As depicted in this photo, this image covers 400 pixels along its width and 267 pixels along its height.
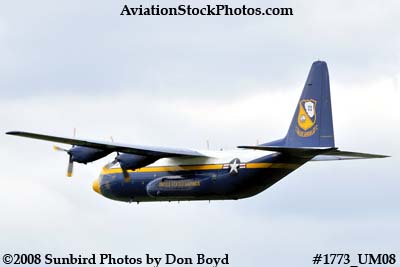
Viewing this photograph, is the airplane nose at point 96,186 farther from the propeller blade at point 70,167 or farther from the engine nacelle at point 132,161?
the engine nacelle at point 132,161

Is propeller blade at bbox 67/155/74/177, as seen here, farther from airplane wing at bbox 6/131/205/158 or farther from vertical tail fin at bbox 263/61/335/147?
vertical tail fin at bbox 263/61/335/147

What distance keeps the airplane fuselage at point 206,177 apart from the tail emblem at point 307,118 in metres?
1.28

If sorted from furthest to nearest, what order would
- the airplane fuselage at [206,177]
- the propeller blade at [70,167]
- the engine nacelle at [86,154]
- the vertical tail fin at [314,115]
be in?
the propeller blade at [70,167] < the engine nacelle at [86,154] < the airplane fuselage at [206,177] < the vertical tail fin at [314,115]

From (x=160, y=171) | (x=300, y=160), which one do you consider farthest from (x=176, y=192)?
(x=300, y=160)

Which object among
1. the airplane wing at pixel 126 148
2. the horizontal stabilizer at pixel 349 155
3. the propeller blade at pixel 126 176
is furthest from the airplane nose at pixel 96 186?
the horizontal stabilizer at pixel 349 155

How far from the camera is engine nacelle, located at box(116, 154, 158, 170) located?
7256 centimetres

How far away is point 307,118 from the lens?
227ft

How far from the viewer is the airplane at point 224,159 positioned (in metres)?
68.9

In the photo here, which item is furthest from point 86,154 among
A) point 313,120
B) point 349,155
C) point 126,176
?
point 349,155

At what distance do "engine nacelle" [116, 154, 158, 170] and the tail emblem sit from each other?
7.43m

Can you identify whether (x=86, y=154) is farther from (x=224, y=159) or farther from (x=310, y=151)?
(x=310, y=151)

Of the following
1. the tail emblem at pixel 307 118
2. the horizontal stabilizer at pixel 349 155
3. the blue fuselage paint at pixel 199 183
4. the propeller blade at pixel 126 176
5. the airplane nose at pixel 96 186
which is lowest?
the blue fuselage paint at pixel 199 183

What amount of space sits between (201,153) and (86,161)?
5306mm

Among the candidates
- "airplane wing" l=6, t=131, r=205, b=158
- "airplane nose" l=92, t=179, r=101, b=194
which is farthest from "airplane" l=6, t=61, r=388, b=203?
"airplane nose" l=92, t=179, r=101, b=194
